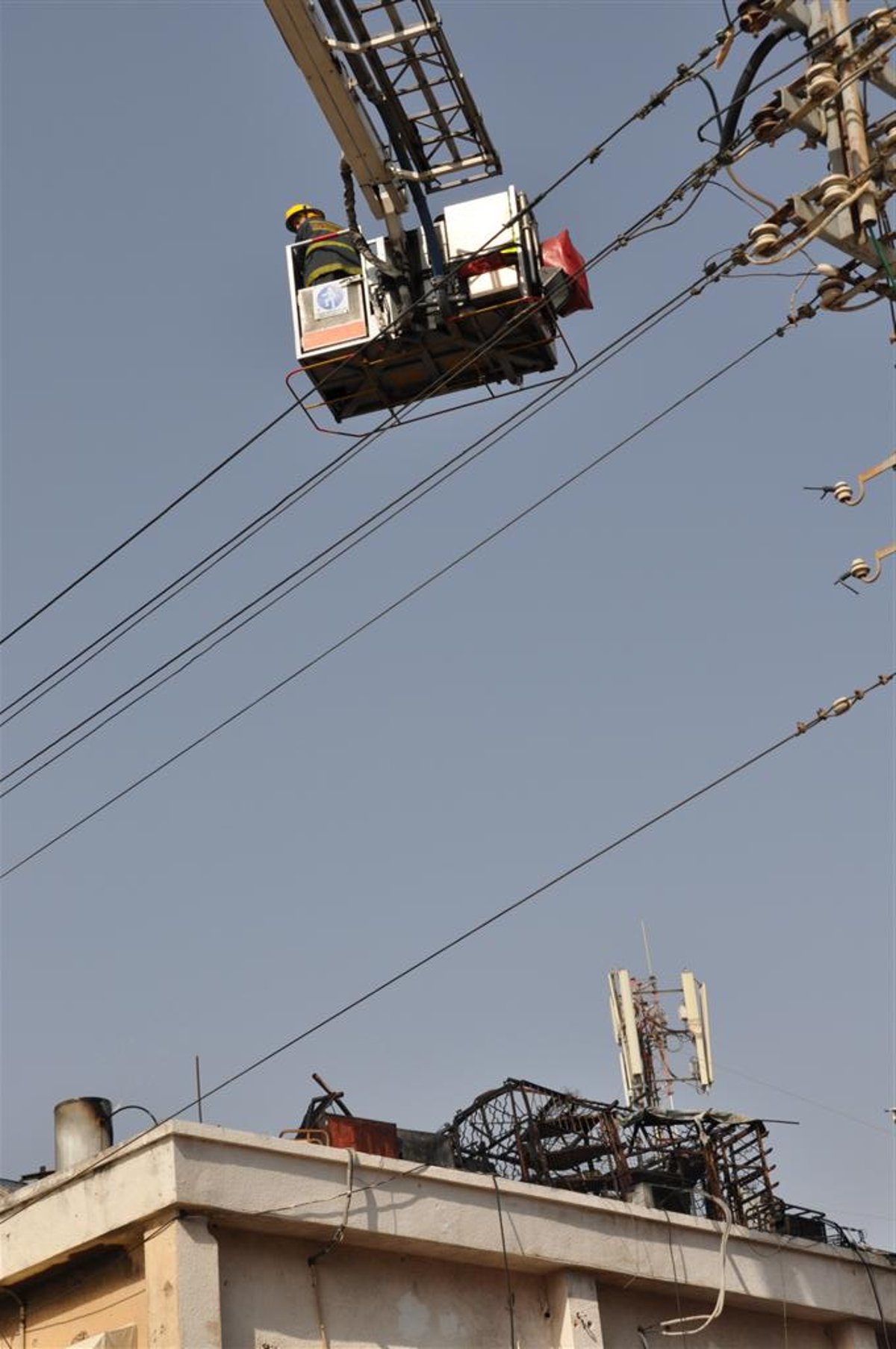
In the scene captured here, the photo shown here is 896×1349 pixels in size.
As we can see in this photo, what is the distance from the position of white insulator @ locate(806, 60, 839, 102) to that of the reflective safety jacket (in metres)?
5.92

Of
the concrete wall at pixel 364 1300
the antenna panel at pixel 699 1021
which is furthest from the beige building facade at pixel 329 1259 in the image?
the antenna panel at pixel 699 1021

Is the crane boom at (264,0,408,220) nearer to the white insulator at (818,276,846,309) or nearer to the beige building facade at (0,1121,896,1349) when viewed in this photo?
the white insulator at (818,276,846,309)

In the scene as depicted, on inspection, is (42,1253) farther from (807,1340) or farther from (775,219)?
(775,219)

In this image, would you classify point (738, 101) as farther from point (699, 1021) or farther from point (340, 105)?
point (699, 1021)

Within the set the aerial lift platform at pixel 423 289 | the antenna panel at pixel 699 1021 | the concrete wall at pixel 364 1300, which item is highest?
the aerial lift platform at pixel 423 289

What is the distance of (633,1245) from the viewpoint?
19891mm

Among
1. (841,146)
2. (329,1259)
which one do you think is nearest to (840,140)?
(841,146)

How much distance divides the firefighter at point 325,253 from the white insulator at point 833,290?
5883 mm

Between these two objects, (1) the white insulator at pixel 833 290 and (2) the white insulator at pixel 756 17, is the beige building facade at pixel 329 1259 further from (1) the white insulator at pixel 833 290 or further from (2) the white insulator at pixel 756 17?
(2) the white insulator at pixel 756 17

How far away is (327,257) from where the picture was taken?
66.7 ft

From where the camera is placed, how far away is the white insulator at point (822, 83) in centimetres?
1530

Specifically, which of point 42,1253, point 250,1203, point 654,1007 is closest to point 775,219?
point 250,1203

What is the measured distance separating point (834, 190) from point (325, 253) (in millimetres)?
6562

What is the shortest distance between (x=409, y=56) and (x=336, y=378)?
10.2ft
